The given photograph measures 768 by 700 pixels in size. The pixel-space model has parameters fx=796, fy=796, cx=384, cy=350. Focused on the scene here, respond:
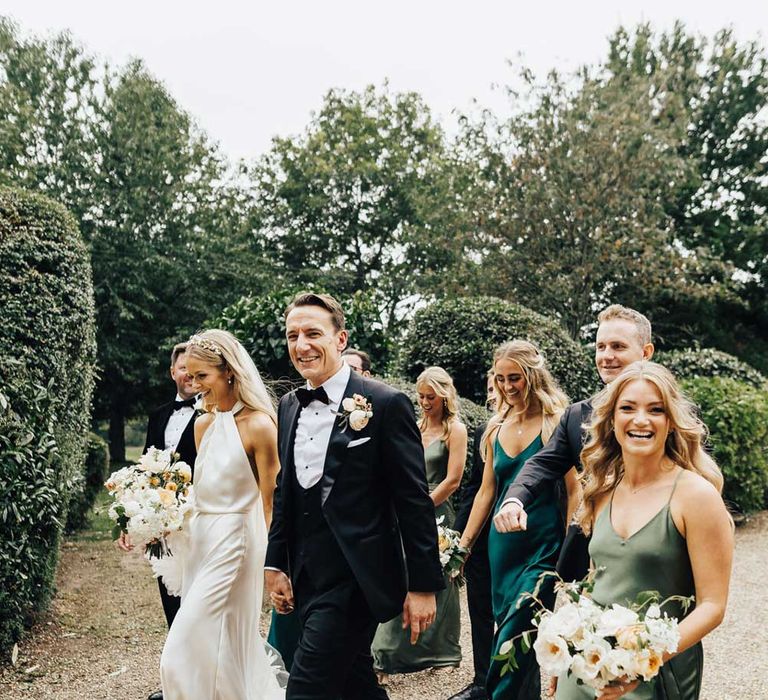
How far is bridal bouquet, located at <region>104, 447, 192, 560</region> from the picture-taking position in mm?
4504

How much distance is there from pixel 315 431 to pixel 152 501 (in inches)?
54.3

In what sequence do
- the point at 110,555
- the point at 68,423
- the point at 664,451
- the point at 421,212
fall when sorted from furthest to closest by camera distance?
the point at 421,212 < the point at 110,555 < the point at 68,423 < the point at 664,451

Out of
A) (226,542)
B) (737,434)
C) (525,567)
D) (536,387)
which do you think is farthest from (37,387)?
(737,434)

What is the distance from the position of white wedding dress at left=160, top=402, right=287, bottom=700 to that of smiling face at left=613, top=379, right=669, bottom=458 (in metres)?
2.26

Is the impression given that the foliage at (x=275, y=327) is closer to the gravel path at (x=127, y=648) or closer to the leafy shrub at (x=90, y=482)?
the gravel path at (x=127, y=648)

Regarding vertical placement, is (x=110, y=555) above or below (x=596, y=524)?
below

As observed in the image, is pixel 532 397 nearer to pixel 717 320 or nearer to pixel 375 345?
pixel 375 345

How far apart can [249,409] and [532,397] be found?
6.05 feet

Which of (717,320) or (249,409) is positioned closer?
(249,409)

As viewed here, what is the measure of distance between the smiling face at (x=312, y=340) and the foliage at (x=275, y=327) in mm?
6226

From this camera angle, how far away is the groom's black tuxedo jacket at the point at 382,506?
3453mm

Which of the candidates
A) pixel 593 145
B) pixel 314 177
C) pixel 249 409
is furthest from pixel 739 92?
pixel 249 409

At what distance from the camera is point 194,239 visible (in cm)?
2677

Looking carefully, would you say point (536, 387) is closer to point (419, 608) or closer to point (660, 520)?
point (419, 608)
